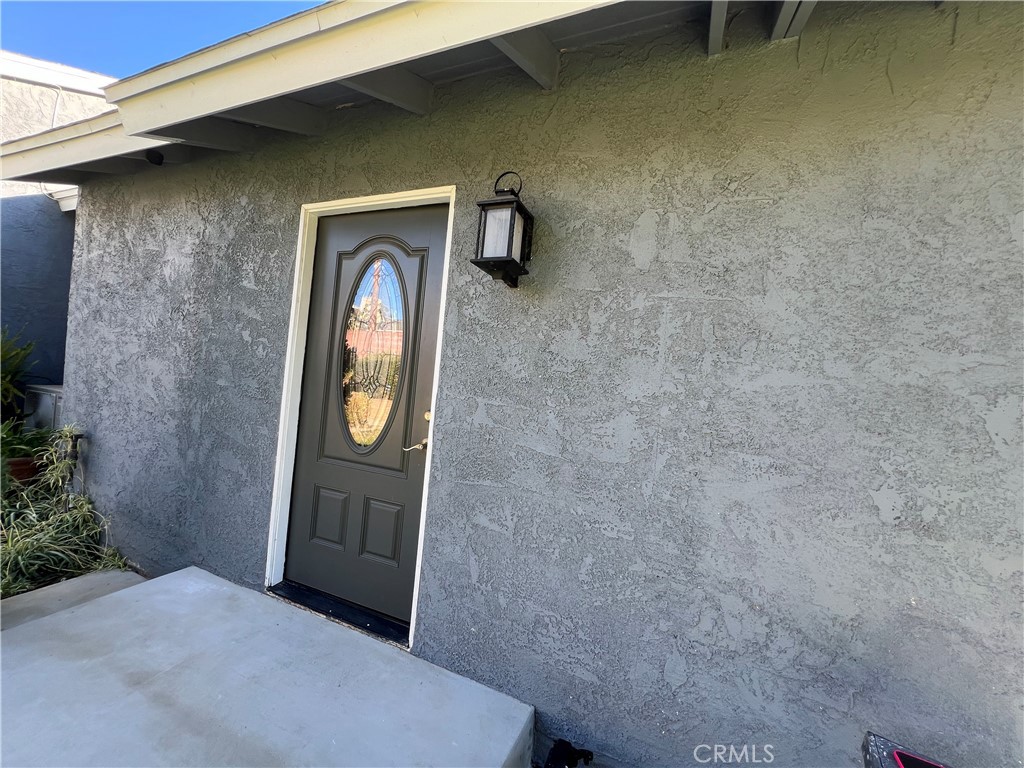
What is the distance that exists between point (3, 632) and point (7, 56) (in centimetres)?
659

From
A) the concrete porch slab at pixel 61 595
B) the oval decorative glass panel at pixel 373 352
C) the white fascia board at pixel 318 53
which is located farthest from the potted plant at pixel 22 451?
the oval decorative glass panel at pixel 373 352

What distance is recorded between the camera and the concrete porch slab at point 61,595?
301 centimetres

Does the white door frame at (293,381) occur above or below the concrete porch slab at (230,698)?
above

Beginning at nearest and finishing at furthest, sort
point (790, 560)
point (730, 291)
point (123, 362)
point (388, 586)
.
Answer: point (790, 560), point (730, 291), point (388, 586), point (123, 362)

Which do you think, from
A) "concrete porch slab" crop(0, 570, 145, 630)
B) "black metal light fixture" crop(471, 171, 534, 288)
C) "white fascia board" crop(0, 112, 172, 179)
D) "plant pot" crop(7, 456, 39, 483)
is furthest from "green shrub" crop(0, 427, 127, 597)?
"black metal light fixture" crop(471, 171, 534, 288)

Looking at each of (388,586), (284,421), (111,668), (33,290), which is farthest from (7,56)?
(388,586)

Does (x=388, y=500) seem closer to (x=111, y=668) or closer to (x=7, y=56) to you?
(x=111, y=668)

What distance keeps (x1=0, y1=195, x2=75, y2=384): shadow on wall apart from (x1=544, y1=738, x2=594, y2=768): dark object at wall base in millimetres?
6511

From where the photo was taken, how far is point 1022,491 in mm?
1567

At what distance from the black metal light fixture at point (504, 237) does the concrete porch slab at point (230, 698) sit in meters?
2.08

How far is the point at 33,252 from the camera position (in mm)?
5375

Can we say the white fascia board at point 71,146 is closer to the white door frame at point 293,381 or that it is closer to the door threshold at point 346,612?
the white door frame at point 293,381

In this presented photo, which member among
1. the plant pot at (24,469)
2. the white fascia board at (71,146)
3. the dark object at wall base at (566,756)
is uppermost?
the white fascia board at (71,146)

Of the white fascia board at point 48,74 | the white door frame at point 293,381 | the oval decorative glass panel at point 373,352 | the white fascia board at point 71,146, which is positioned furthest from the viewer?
the white fascia board at point 48,74
